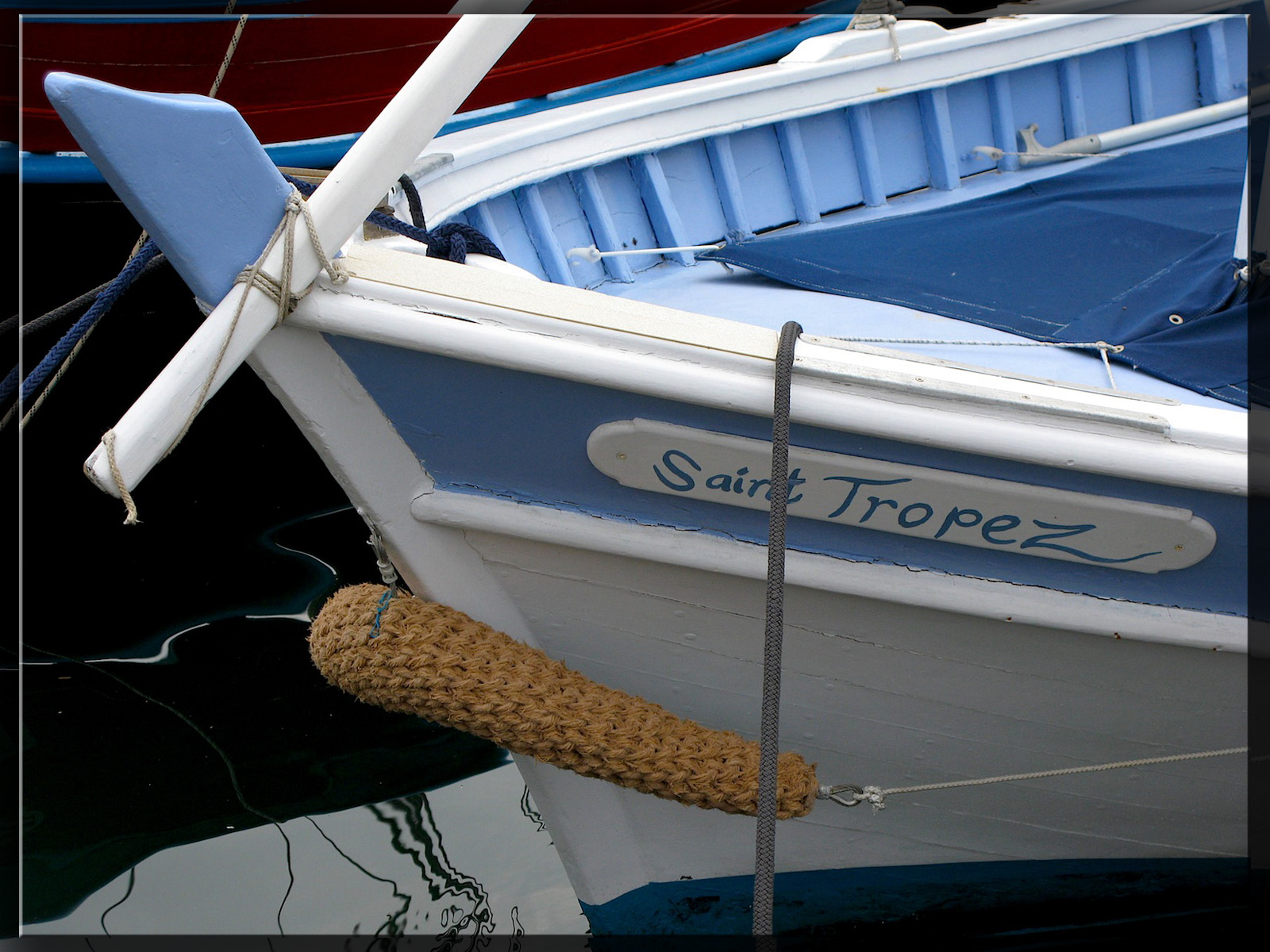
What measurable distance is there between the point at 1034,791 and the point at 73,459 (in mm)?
3627

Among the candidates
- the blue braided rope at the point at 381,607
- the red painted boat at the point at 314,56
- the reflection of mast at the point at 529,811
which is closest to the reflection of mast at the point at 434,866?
the reflection of mast at the point at 529,811

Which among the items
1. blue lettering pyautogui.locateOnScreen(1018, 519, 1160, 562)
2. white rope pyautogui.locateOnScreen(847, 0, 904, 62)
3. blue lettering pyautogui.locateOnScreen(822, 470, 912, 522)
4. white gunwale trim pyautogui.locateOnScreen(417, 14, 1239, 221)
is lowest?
blue lettering pyautogui.locateOnScreen(1018, 519, 1160, 562)

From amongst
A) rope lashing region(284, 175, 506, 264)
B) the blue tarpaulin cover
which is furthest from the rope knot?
the blue tarpaulin cover

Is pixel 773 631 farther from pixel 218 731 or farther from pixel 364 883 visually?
pixel 218 731

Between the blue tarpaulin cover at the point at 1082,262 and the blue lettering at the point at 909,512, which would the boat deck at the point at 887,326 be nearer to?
the blue tarpaulin cover at the point at 1082,262

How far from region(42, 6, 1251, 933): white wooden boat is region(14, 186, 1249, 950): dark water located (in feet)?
1.28

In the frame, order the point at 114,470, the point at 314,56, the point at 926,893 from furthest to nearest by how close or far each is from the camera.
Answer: the point at 314,56
the point at 926,893
the point at 114,470

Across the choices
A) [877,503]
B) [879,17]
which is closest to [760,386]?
[877,503]

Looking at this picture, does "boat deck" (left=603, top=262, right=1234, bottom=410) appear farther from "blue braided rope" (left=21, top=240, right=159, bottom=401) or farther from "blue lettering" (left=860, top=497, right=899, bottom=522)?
"blue braided rope" (left=21, top=240, right=159, bottom=401)

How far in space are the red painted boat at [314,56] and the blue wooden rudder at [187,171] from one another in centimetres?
274

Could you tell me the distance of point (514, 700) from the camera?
6.60ft

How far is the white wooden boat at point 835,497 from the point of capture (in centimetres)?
177

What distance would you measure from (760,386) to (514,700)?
74 centimetres

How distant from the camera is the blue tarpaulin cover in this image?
8.07 feet
